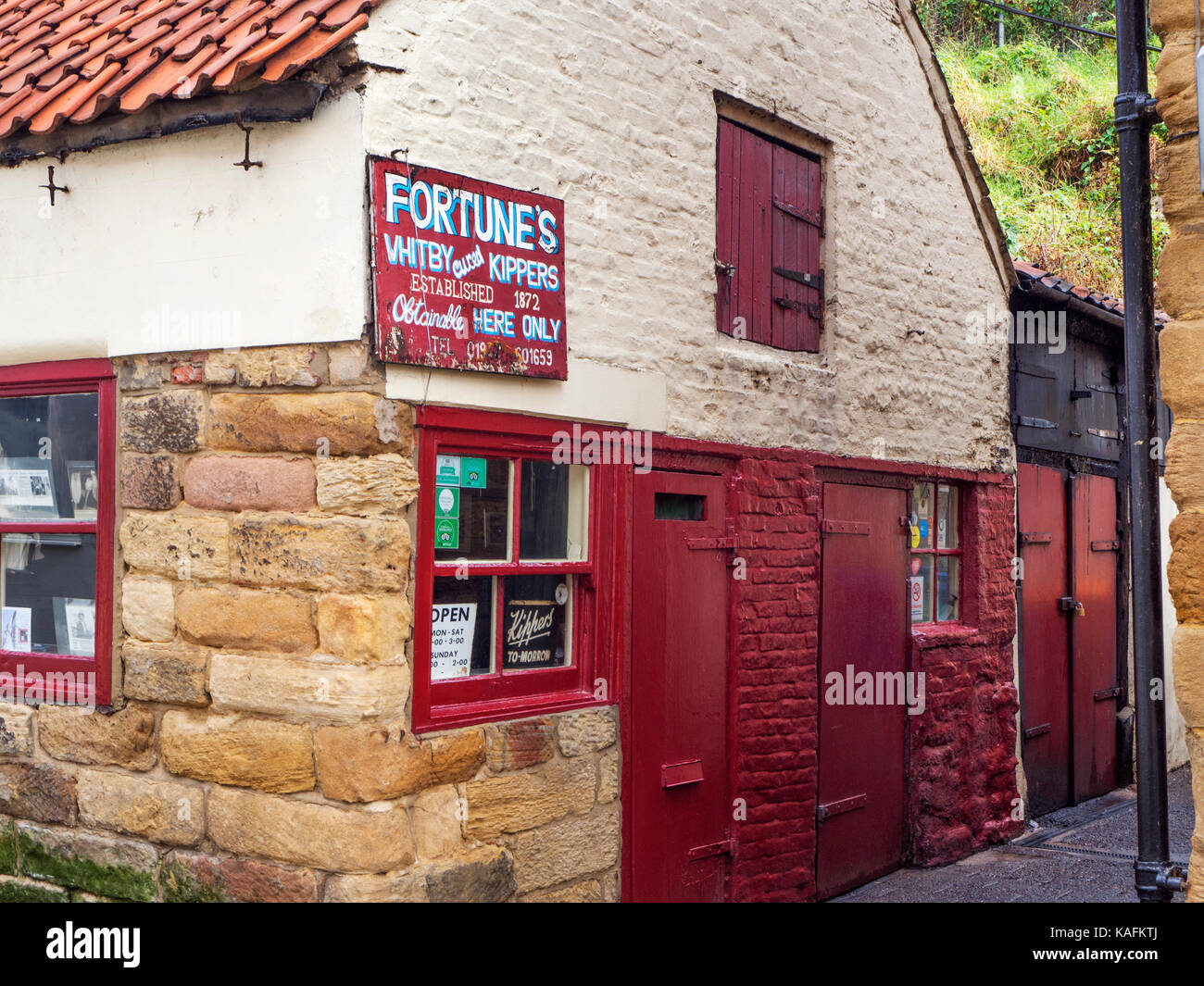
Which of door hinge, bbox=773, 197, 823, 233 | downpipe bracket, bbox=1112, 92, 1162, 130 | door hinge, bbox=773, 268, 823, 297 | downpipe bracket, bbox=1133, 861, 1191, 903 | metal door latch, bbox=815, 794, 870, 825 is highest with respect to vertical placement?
door hinge, bbox=773, 197, 823, 233

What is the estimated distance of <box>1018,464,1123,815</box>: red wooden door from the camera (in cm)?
911

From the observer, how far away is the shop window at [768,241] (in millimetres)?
6441

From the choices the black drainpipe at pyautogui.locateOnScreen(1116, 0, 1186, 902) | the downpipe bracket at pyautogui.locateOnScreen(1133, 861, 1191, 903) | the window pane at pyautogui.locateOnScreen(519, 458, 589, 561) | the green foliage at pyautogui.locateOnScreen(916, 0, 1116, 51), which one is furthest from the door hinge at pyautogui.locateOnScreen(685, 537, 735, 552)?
the green foliage at pyautogui.locateOnScreen(916, 0, 1116, 51)

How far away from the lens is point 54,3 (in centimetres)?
605

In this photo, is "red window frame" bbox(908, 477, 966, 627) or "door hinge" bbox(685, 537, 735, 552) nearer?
"door hinge" bbox(685, 537, 735, 552)

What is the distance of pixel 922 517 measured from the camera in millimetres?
8250

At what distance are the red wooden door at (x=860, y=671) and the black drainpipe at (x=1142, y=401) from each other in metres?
A: 2.34

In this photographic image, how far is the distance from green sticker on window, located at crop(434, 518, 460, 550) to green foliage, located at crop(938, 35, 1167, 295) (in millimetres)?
13608

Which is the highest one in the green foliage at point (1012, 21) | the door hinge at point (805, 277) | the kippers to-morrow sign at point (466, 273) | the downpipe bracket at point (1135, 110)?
the green foliage at point (1012, 21)

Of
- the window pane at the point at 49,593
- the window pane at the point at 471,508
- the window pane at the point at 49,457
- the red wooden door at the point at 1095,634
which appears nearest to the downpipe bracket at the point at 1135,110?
the window pane at the point at 471,508

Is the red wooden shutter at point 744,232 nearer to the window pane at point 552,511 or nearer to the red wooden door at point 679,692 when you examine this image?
the red wooden door at point 679,692

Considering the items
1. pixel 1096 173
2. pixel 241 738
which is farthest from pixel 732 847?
pixel 1096 173

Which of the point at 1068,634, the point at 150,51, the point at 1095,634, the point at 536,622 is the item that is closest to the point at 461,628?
the point at 536,622

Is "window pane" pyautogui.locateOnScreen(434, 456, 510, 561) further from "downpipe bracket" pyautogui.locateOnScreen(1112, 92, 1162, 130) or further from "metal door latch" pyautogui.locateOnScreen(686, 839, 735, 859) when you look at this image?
"downpipe bracket" pyautogui.locateOnScreen(1112, 92, 1162, 130)
